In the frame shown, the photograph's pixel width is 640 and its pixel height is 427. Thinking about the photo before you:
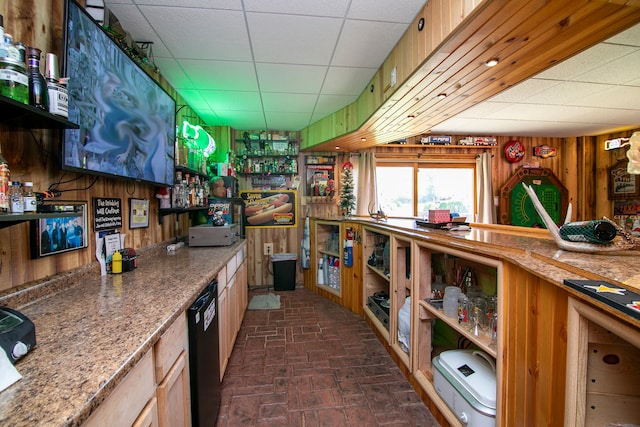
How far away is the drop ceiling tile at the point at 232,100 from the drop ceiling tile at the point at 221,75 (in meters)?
0.12

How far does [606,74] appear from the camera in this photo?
272 cm

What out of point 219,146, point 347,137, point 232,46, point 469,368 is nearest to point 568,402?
point 469,368

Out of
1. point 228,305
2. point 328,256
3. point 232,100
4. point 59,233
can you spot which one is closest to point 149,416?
point 59,233

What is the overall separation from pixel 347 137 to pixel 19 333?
3532mm

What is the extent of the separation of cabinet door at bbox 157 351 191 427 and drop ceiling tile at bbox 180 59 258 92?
7.76 feet

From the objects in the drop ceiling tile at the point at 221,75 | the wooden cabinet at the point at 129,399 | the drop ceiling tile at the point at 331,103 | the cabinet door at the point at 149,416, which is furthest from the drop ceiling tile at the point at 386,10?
the cabinet door at the point at 149,416

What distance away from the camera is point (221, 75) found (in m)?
2.68

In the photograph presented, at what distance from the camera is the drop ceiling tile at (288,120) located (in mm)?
3852

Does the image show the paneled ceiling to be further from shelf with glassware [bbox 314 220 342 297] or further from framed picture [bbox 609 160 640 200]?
shelf with glassware [bbox 314 220 342 297]

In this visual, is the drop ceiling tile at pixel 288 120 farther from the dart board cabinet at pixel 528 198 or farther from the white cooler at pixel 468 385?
the dart board cabinet at pixel 528 198

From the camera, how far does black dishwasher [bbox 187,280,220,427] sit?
4.45 feet

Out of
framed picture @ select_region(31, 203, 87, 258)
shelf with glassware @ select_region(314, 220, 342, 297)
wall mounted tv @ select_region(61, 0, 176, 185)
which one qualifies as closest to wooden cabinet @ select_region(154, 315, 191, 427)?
framed picture @ select_region(31, 203, 87, 258)

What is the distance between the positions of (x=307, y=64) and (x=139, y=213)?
194 centimetres

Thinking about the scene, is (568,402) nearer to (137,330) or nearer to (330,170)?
(137,330)
